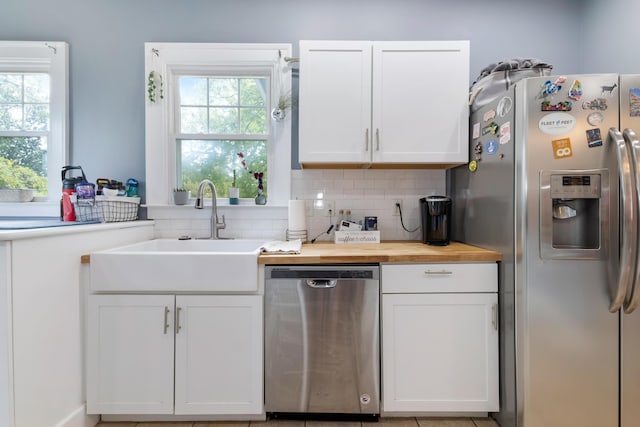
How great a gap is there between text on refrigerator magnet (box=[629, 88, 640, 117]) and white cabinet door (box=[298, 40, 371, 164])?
47.2 inches

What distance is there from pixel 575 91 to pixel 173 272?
81.2 inches

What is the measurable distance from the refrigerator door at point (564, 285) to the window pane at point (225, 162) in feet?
5.38

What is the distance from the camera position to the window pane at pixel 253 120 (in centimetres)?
232

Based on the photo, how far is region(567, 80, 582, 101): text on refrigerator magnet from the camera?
1407 mm

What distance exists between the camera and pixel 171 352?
160cm

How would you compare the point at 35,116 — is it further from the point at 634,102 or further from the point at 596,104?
the point at 634,102

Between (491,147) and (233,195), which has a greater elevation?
(491,147)

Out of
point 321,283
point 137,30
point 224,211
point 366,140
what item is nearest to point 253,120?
point 224,211

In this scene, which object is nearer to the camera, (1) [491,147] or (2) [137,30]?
(1) [491,147]

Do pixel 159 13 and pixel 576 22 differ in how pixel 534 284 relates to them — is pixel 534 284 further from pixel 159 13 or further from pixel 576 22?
pixel 159 13

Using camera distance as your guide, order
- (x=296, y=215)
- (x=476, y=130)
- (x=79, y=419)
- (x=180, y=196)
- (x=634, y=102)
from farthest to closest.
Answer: (x=180, y=196) < (x=296, y=215) < (x=476, y=130) < (x=79, y=419) < (x=634, y=102)

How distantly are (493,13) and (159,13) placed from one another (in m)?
2.41

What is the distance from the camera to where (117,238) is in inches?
73.5

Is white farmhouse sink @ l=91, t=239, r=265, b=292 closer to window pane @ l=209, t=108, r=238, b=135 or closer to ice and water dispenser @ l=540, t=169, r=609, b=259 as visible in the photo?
window pane @ l=209, t=108, r=238, b=135
